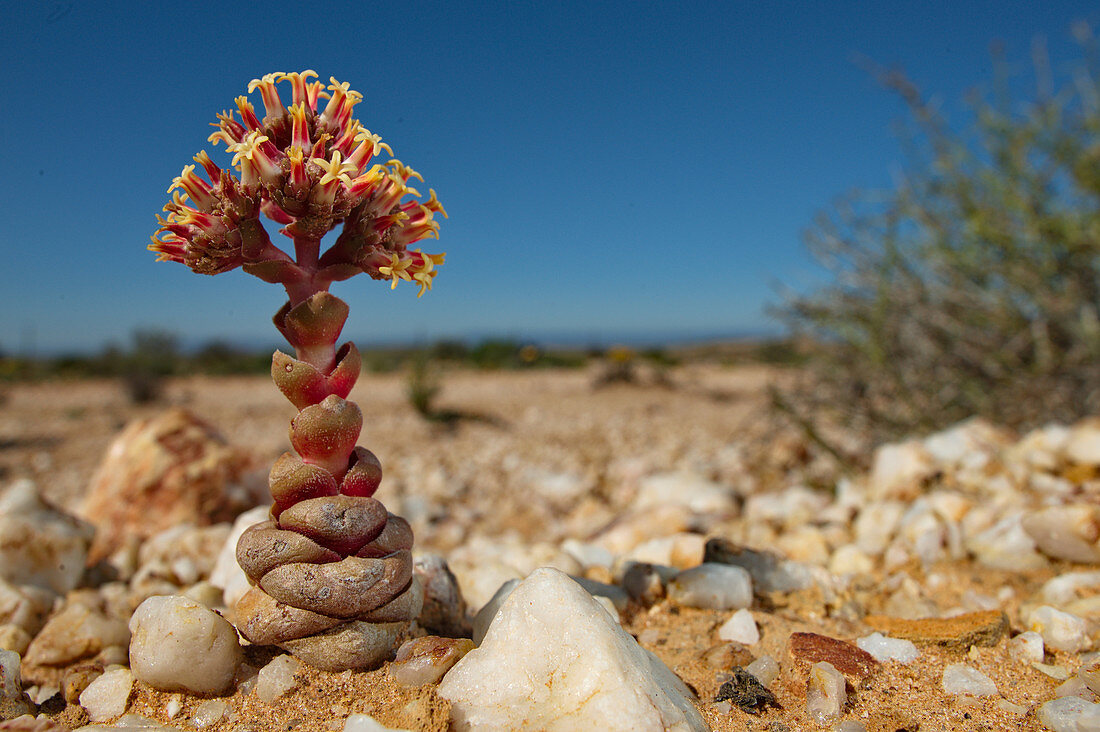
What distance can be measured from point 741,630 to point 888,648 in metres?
0.47

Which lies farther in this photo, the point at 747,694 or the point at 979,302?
the point at 979,302

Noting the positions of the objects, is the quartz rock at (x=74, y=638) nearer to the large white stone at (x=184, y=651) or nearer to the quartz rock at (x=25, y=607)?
the quartz rock at (x=25, y=607)

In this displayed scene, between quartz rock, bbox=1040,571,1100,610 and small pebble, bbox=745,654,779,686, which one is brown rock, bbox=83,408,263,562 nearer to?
small pebble, bbox=745,654,779,686

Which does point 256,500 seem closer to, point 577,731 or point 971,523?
point 577,731

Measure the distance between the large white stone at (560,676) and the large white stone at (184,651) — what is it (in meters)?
0.62

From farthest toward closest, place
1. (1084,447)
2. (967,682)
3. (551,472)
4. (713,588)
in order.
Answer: (551,472) → (1084,447) → (713,588) → (967,682)

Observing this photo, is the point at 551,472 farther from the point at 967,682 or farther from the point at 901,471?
the point at 967,682

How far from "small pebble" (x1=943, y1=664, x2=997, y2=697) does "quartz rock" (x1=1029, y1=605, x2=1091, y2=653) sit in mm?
391

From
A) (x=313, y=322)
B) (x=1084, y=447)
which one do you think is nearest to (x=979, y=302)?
(x=1084, y=447)

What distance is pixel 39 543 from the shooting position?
10.1 ft

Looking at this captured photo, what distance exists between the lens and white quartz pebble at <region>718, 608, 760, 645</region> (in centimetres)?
235

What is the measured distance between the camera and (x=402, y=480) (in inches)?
246

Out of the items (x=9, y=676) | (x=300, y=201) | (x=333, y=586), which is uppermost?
(x=300, y=201)

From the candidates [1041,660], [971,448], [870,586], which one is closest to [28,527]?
[870,586]
